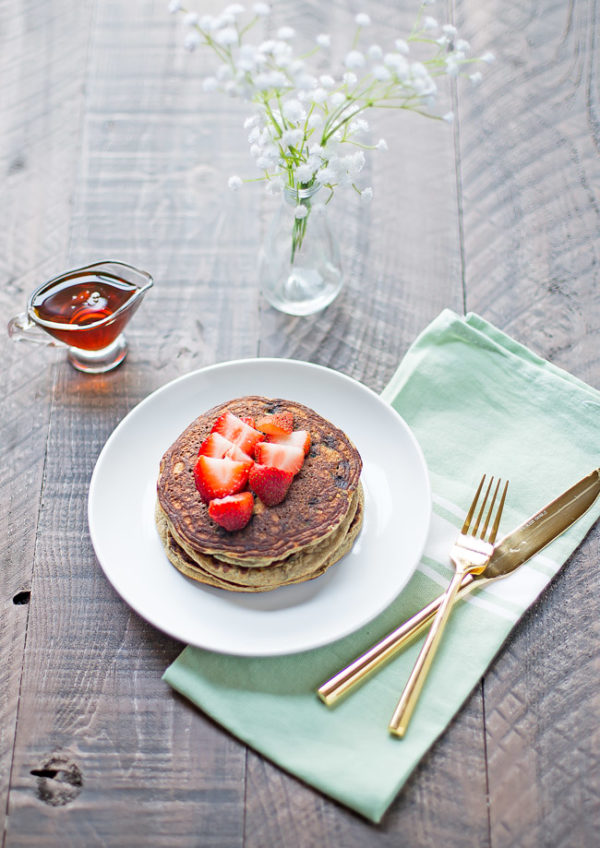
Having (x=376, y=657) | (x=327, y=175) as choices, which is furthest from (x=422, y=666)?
(x=327, y=175)

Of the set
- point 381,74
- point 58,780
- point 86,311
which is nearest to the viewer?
point 381,74

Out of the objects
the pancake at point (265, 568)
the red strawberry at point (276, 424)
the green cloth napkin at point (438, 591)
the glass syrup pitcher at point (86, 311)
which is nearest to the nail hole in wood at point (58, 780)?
the green cloth napkin at point (438, 591)

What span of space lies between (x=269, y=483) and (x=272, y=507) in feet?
0.21

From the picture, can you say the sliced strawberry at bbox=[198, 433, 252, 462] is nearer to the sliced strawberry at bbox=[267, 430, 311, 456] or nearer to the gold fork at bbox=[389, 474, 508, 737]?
the sliced strawberry at bbox=[267, 430, 311, 456]

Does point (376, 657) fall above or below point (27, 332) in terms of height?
below

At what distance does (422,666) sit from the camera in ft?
5.31

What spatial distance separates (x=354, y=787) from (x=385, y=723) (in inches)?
5.3

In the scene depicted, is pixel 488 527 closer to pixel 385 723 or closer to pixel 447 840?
pixel 385 723

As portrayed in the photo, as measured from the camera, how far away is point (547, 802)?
154 centimetres

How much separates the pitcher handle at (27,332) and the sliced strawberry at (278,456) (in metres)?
0.64

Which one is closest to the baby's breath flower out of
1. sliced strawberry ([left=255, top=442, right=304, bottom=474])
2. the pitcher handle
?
sliced strawberry ([left=255, top=442, right=304, bottom=474])

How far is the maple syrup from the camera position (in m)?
1.92

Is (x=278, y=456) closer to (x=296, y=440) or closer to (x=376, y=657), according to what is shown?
(x=296, y=440)

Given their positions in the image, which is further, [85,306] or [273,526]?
[85,306]
